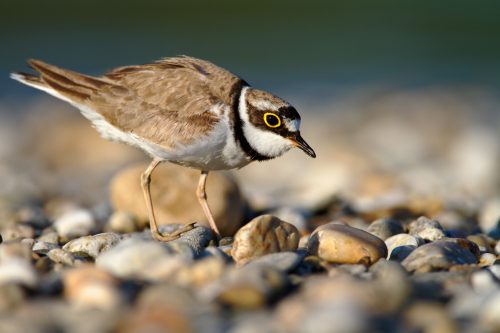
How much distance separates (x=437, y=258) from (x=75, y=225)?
10.2 feet

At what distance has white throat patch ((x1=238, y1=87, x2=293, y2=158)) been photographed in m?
5.24

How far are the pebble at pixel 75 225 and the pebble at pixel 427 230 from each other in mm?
2647

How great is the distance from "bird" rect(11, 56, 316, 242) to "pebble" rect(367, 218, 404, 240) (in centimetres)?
74

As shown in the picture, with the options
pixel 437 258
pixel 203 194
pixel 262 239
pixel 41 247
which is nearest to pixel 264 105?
pixel 203 194

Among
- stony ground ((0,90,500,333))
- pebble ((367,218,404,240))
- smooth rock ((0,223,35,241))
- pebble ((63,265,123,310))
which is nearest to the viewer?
stony ground ((0,90,500,333))

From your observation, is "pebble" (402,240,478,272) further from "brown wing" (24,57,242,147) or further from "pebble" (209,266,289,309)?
"brown wing" (24,57,242,147)

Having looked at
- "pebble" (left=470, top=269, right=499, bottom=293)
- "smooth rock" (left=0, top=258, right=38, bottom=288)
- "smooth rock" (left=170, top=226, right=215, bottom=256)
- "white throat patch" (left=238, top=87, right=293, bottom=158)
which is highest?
"white throat patch" (left=238, top=87, right=293, bottom=158)

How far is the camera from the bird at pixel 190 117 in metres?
5.18

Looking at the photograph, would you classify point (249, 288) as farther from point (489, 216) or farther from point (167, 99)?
point (489, 216)

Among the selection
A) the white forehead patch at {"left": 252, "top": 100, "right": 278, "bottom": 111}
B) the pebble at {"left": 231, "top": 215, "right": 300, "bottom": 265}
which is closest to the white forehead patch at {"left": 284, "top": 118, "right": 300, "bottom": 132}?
the white forehead patch at {"left": 252, "top": 100, "right": 278, "bottom": 111}

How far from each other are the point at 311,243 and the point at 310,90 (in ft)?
55.8

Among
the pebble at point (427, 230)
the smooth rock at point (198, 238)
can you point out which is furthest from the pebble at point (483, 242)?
the smooth rock at point (198, 238)

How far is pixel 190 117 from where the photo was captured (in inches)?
205

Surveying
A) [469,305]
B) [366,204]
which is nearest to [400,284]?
[469,305]
